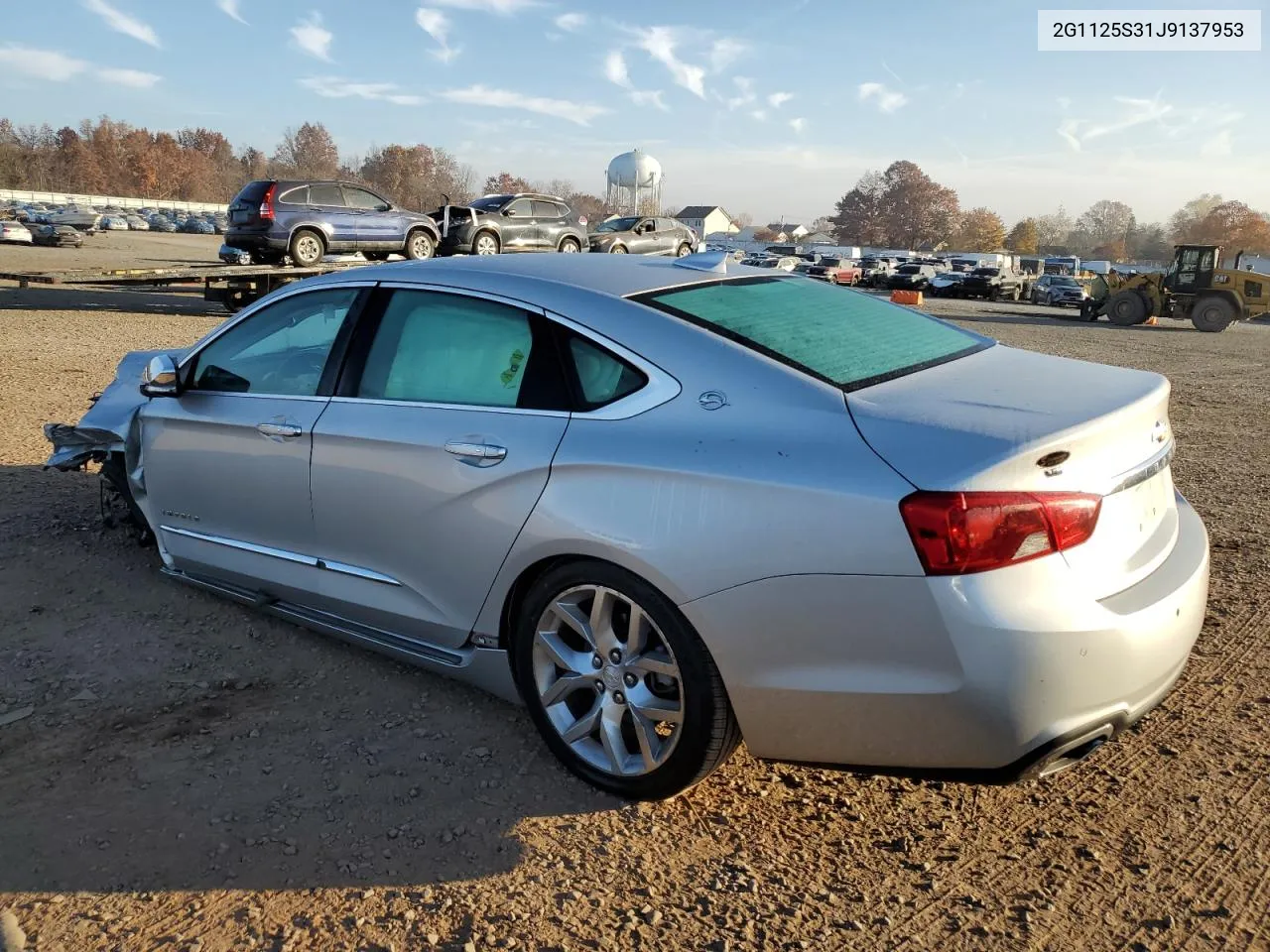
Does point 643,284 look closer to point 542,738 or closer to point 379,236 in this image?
point 542,738

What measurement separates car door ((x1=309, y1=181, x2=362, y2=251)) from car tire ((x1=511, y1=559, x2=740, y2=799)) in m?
16.2

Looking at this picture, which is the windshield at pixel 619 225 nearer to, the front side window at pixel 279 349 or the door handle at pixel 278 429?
the front side window at pixel 279 349

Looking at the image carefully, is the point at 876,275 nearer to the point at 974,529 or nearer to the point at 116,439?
the point at 116,439

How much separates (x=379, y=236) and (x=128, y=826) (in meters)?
16.9

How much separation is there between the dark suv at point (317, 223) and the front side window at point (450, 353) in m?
14.8

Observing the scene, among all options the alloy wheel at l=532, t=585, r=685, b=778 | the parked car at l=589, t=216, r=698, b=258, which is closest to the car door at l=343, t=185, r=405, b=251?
the parked car at l=589, t=216, r=698, b=258

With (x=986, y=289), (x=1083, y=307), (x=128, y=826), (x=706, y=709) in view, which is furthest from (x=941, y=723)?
(x=986, y=289)

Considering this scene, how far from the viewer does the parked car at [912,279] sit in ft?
141

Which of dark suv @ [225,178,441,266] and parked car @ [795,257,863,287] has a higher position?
dark suv @ [225,178,441,266]

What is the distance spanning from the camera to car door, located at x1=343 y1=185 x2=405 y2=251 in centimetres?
1812

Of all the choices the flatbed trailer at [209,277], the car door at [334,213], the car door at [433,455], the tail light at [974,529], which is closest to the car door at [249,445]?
the car door at [433,455]

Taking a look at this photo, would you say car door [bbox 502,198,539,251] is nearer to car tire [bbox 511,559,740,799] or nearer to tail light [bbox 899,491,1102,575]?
car tire [bbox 511,559,740,799]

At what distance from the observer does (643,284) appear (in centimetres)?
325

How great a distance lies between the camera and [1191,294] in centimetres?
2809
